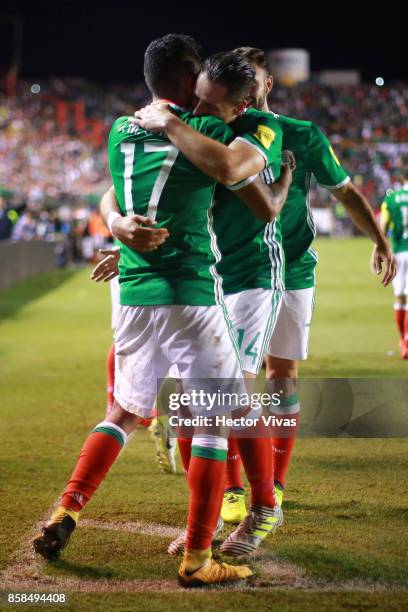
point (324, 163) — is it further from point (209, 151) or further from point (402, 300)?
point (402, 300)

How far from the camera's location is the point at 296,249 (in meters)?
5.46

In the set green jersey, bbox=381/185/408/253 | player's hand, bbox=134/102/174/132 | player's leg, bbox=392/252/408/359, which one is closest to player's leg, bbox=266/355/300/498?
player's hand, bbox=134/102/174/132

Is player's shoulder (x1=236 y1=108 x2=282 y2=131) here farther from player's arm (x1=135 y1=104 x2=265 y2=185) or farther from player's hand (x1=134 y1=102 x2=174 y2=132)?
player's hand (x1=134 y1=102 x2=174 y2=132)

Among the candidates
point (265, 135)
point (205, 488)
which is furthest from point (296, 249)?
point (205, 488)

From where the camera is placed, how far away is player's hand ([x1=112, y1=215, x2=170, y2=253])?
3.96m

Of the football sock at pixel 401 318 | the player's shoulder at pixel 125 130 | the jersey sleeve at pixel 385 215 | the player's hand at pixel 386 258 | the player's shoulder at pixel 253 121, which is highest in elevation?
the player's shoulder at pixel 253 121

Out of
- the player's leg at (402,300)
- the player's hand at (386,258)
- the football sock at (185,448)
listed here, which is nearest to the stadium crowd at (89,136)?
the player's leg at (402,300)

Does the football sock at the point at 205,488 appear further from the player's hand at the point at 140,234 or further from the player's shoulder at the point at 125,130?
the player's shoulder at the point at 125,130

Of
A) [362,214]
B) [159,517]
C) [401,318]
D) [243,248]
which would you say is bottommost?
[401,318]

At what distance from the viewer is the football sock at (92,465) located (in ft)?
14.0

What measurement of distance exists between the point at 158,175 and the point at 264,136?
1.54 feet

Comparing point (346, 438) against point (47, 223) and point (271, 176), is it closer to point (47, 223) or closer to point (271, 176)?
point (271, 176)

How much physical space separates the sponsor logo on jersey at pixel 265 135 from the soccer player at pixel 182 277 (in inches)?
3.7

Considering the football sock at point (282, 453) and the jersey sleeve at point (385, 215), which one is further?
the jersey sleeve at point (385, 215)
